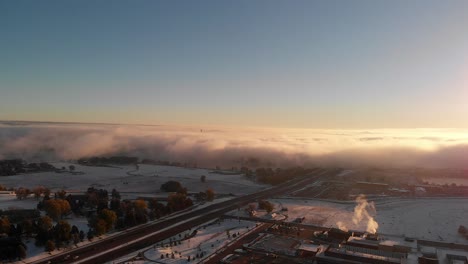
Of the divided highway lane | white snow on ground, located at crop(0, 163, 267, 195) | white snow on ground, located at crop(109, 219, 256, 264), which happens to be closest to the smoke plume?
white snow on ground, located at crop(109, 219, 256, 264)

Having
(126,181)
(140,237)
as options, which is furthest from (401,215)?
(126,181)

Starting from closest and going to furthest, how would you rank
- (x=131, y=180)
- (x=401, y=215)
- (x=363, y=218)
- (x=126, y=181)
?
(x=363, y=218) < (x=401, y=215) < (x=126, y=181) < (x=131, y=180)

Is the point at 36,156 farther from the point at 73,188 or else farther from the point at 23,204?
the point at 23,204

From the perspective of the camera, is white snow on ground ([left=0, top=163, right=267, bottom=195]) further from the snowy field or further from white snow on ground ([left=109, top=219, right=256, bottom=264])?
white snow on ground ([left=109, top=219, right=256, bottom=264])

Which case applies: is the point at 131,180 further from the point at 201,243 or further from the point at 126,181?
the point at 201,243

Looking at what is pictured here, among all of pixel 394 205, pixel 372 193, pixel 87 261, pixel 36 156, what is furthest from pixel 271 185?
pixel 36 156

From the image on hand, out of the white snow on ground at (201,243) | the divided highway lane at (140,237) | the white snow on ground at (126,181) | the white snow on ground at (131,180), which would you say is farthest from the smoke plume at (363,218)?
the white snow on ground at (131,180)
